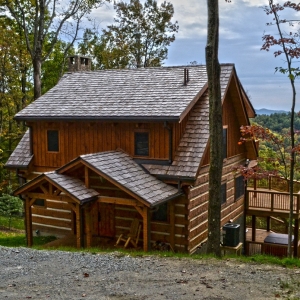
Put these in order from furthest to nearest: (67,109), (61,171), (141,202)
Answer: (67,109) → (61,171) → (141,202)

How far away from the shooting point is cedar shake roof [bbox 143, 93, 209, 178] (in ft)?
41.9

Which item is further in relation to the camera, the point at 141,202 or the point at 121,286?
the point at 141,202

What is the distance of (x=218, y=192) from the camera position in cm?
1027

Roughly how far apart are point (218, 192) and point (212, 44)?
12.8ft

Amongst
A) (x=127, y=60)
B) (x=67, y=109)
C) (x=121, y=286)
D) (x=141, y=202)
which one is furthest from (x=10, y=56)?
(x=121, y=286)

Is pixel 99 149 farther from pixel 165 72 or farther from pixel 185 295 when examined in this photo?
pixel 185 295

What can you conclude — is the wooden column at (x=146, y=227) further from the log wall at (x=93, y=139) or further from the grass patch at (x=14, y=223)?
the grass patch at (x=14, y=223)

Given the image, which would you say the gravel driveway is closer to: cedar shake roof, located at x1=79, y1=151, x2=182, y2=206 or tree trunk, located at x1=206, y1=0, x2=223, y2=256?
tree trunk, located at x1=206, y1=0, x2=223, y2=256

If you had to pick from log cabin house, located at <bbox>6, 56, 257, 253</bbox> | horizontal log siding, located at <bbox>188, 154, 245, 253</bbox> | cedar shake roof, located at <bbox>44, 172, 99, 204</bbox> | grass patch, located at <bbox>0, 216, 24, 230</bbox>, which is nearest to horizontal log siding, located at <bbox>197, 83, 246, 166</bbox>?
log cabin house, located at <bbox>6, 56, 257, 253</bbox>

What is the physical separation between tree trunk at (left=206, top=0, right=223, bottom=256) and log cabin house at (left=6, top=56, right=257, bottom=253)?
77.8 inches

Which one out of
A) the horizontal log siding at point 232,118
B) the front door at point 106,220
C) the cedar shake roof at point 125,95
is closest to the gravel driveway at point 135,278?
the front door at point 106,220

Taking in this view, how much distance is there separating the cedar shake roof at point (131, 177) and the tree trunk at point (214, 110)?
1981 mm

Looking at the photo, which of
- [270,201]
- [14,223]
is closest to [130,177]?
[270,201]

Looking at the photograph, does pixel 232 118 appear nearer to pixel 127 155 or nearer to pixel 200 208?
pixel 200 208
